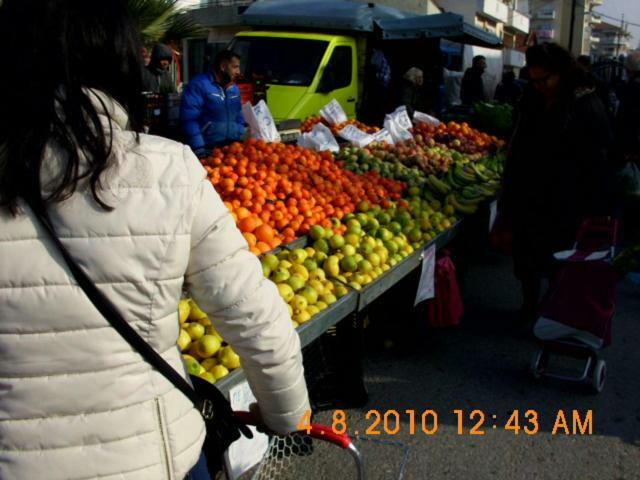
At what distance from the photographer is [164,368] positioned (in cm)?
134

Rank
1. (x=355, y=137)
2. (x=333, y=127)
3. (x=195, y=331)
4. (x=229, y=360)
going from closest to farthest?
(x=229, y=360) → (x=195, y=331) → (x=355, y=137) → (x=333, y=127)

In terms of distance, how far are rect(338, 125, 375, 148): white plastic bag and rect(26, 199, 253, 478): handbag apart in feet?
18.6

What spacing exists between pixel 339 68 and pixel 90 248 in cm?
1059

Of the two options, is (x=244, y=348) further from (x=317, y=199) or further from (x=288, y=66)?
(x=288, y=66)

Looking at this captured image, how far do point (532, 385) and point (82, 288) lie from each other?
3.54m

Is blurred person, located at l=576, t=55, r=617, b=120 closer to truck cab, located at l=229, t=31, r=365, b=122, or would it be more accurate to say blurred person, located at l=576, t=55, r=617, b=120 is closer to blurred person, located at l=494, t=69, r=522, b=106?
blurred person, located at l=494, t=69, r=522, b=106

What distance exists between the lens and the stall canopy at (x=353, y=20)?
12.0 metres

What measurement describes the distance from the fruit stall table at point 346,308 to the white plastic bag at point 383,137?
284 centimetres

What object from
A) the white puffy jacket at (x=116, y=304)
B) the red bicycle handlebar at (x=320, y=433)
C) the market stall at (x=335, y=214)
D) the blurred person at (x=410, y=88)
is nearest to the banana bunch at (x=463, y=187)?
the market stall at (x=335, y=214)

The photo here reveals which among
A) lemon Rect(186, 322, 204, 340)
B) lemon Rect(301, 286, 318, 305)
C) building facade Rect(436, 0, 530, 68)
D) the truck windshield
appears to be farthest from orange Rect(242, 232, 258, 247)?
building facade Rect(436, 0, 530, 68)

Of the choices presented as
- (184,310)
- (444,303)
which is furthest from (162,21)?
(184,310)

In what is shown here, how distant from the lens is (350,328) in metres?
3.61

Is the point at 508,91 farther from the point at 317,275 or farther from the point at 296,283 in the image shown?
the point at 296,283

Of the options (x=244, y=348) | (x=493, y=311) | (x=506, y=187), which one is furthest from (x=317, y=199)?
(x=244, y=348)
